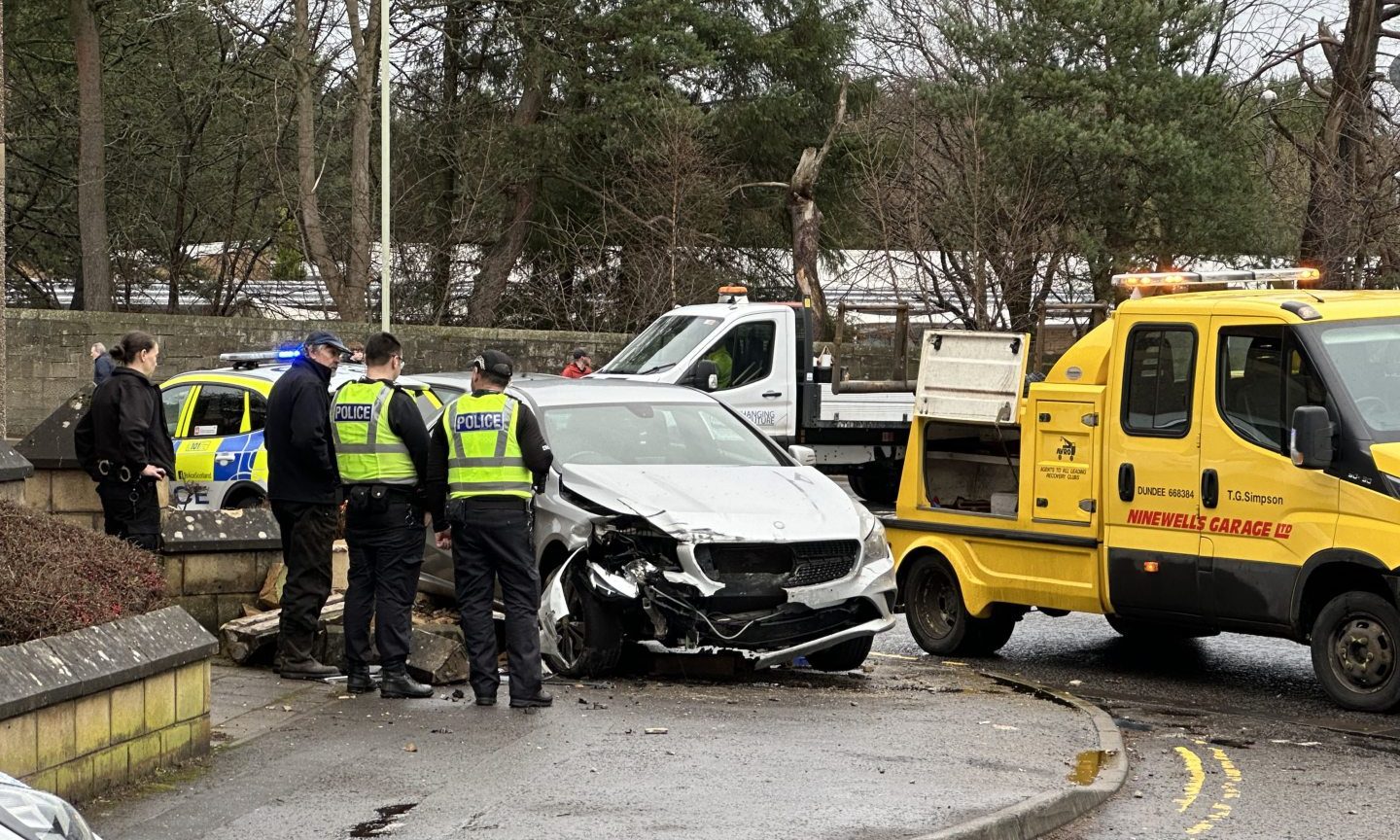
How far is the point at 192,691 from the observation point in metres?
7.11

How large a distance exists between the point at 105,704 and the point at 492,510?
8.48 feet

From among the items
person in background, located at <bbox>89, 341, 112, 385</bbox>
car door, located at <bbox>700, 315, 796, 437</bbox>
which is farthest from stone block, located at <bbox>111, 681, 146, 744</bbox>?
person in background, located at <bbox>89, 341, 112, 385</bbox>

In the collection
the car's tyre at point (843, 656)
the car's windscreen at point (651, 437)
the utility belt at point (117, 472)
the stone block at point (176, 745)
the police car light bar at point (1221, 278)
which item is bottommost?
the car's tyre at point (843, 656)

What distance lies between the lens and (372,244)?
31.4 m

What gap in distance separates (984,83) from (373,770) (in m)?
26.2

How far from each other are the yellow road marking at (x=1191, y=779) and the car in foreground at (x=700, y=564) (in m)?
1.92

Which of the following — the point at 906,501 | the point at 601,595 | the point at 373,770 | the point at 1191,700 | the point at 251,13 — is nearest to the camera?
the point at 373,770

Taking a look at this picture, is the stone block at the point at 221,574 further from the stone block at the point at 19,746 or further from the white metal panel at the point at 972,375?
the white metal panel at the point at 972,375

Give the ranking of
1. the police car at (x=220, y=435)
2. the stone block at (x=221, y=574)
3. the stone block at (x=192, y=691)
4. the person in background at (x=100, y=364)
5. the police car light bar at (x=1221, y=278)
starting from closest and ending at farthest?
the stone block at (x=192, y=691) < the stone block at (x=221, y=574) < the police car light bar at (x=1221, y=278) < the police car at (x=220, y=435) < the person in background at (x=100, y=364)

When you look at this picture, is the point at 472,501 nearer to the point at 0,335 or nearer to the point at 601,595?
the point at 601,595

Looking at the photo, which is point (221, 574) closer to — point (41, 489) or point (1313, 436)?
point (41, 489)

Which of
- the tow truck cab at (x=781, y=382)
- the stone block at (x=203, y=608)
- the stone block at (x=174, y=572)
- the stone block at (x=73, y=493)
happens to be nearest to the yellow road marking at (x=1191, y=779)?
the stone block at (x=203, y=608)

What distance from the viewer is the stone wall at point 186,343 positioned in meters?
27.3

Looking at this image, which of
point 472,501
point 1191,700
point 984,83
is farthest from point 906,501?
point 984,83
